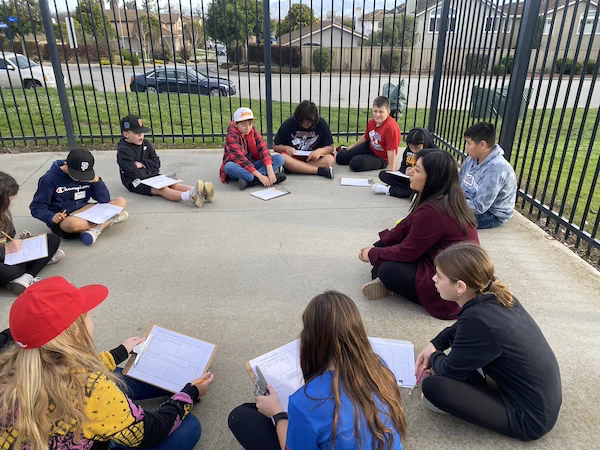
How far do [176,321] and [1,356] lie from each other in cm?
155

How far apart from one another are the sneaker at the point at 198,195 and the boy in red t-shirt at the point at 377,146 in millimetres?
2343

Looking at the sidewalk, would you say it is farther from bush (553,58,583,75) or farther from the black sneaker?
bush (553,58,583,75)

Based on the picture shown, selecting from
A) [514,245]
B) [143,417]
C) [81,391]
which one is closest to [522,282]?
[514,245]

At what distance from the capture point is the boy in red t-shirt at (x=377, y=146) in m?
5.85

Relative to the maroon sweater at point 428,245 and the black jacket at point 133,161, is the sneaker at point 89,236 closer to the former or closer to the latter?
the black jacket at point 133,161

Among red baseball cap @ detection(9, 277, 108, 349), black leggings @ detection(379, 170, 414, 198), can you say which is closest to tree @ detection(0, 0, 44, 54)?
black leggings @ detection(379, 170, 414, 198)

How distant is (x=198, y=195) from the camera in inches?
192

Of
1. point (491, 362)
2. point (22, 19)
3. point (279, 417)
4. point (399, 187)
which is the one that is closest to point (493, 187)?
point (399, 187)

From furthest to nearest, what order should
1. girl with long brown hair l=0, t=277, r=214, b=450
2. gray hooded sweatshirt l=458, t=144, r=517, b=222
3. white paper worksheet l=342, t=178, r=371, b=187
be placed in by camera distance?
white paper worksheet l=342, t=178, r=371, b=187
gray hooded sweatshirt l=458, t=144, r=517, b=222
girl with long brown hair l=0, t=277, r=214, b=450

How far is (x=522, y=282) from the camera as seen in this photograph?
3.52 metres

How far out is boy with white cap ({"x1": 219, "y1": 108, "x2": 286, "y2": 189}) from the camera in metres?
5.47

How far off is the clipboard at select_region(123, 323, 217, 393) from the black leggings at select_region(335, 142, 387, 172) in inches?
163

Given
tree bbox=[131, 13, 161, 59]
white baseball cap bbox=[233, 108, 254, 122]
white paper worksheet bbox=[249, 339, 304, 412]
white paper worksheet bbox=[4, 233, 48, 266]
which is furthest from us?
tree bbox=[131, 13, 161, 59]

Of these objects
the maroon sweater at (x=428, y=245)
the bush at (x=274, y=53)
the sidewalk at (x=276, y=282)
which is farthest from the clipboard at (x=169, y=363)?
the bush at (x=274, y=53)
